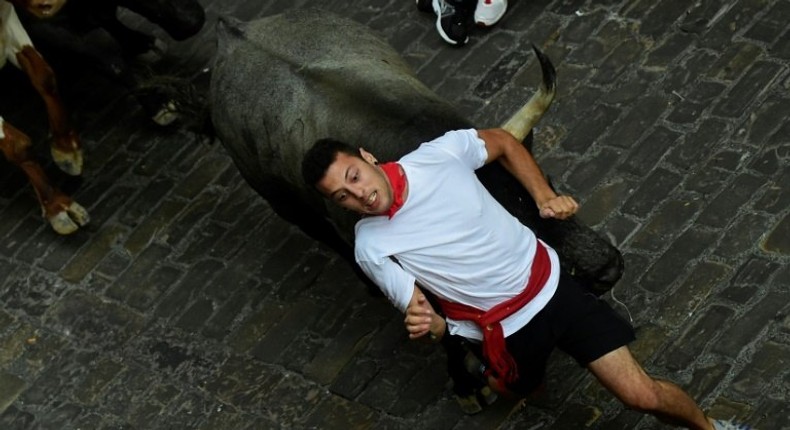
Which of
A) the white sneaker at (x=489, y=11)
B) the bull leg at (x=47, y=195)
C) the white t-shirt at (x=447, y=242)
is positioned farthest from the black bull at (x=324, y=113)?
the bull leg at (x=47, y=195)

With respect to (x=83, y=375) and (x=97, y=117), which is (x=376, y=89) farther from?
(x=97, y=117)

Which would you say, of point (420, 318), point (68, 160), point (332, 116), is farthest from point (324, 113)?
point (68, 160)

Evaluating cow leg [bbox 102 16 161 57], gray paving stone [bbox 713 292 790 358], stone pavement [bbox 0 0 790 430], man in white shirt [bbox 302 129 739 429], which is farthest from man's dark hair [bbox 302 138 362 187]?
cow leg [bbox 102 16 161 57]

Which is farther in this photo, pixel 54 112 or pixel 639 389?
pixel 54 112

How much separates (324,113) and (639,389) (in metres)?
1.78

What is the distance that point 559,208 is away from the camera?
192 inches

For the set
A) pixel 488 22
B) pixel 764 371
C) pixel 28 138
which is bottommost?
pixel 28 138

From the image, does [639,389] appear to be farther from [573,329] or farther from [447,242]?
[447,242]

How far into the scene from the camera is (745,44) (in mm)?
6988

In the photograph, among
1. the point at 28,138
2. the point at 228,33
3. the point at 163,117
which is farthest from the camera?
the point at 163,117

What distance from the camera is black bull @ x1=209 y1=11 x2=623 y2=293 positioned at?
5078 millimetres

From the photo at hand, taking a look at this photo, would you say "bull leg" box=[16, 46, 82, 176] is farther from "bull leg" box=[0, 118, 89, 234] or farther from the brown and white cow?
"bull leg" box=[0, 118, 89, 234]

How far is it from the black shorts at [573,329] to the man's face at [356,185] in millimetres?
747

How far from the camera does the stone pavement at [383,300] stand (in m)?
5.78
